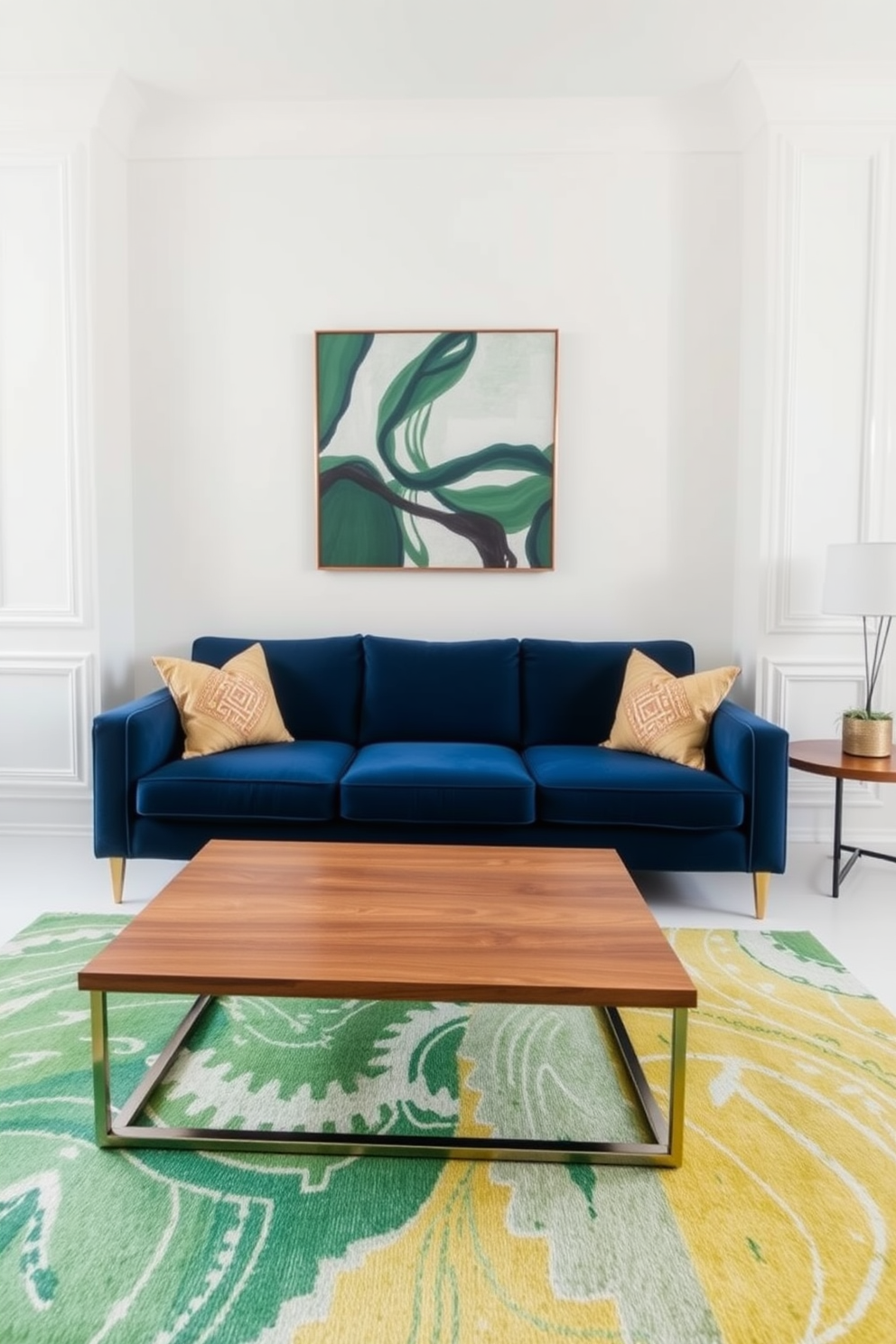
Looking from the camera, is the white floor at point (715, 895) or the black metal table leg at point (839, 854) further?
the black metal table leg at point (839, 854)

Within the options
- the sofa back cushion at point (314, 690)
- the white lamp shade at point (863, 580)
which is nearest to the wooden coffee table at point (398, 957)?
the sofa back cushion at point (314, 690)

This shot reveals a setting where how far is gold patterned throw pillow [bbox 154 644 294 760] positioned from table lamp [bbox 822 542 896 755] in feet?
6.63

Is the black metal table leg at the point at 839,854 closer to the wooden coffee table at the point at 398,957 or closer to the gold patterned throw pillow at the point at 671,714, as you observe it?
the gold patterned throw pillow at the point at 671,714

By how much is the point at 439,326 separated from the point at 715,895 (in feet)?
8.12

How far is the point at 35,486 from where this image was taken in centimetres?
321

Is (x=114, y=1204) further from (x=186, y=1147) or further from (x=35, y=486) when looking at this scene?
(x=35, y=486)

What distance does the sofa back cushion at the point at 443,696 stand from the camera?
3.07 m

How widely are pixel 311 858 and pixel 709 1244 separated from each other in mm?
1102

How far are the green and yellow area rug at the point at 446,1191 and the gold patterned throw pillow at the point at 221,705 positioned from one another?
1003 millimetres

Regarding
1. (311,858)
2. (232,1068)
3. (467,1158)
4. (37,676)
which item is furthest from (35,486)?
(467,1158)

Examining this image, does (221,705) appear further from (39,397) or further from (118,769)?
(39,397)

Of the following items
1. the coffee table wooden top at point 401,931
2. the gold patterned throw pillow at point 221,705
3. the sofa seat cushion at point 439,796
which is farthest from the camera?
the gold patterned throw pillow at point 221,705

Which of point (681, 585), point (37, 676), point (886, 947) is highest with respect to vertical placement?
point (681, 585)

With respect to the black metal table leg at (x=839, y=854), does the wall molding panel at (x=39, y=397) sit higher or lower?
higher
